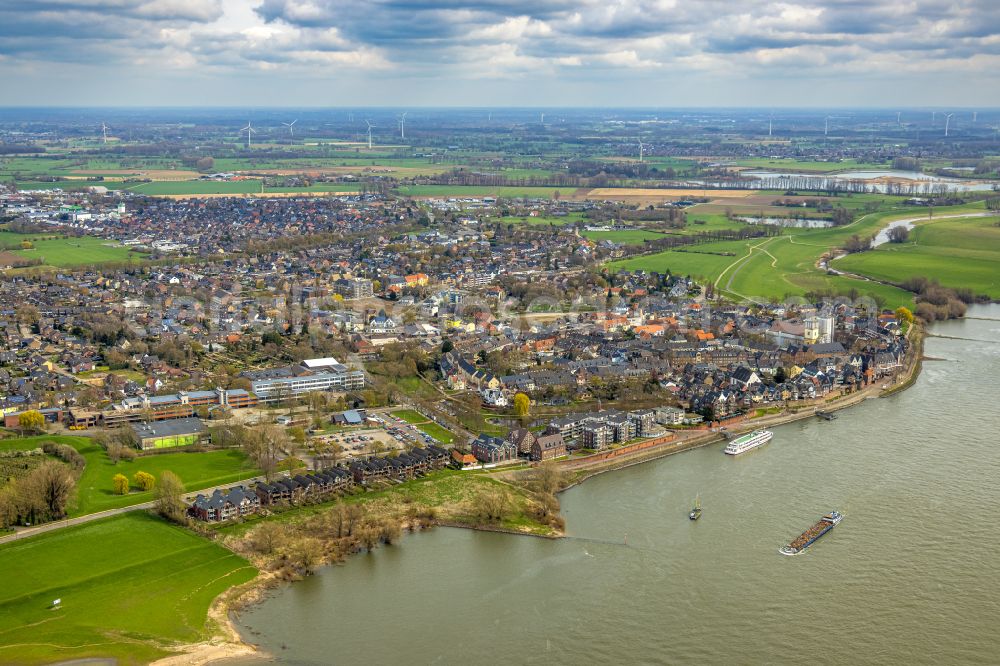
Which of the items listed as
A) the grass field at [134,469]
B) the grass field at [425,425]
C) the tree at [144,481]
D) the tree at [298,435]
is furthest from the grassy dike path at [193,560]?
the tree at [298,435]

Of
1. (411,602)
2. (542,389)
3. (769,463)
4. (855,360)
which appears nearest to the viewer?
(411,602)

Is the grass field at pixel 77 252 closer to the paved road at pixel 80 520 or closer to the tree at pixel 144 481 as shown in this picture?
the tree at pixel 144 481

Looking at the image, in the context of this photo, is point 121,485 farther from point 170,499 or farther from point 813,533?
point 813,533

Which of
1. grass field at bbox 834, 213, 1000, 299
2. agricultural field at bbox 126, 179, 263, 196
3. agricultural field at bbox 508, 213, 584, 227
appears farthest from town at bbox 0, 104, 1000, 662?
agricultural field at bbox 126, 179, 263, 196

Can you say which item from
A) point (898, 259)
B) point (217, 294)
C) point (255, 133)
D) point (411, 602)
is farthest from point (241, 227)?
point (255, 133)

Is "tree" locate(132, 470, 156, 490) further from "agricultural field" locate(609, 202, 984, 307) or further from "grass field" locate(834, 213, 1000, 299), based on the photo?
"grass field" locate(834, 213, 1000, 299)

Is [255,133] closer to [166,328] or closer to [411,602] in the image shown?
[166,328]
